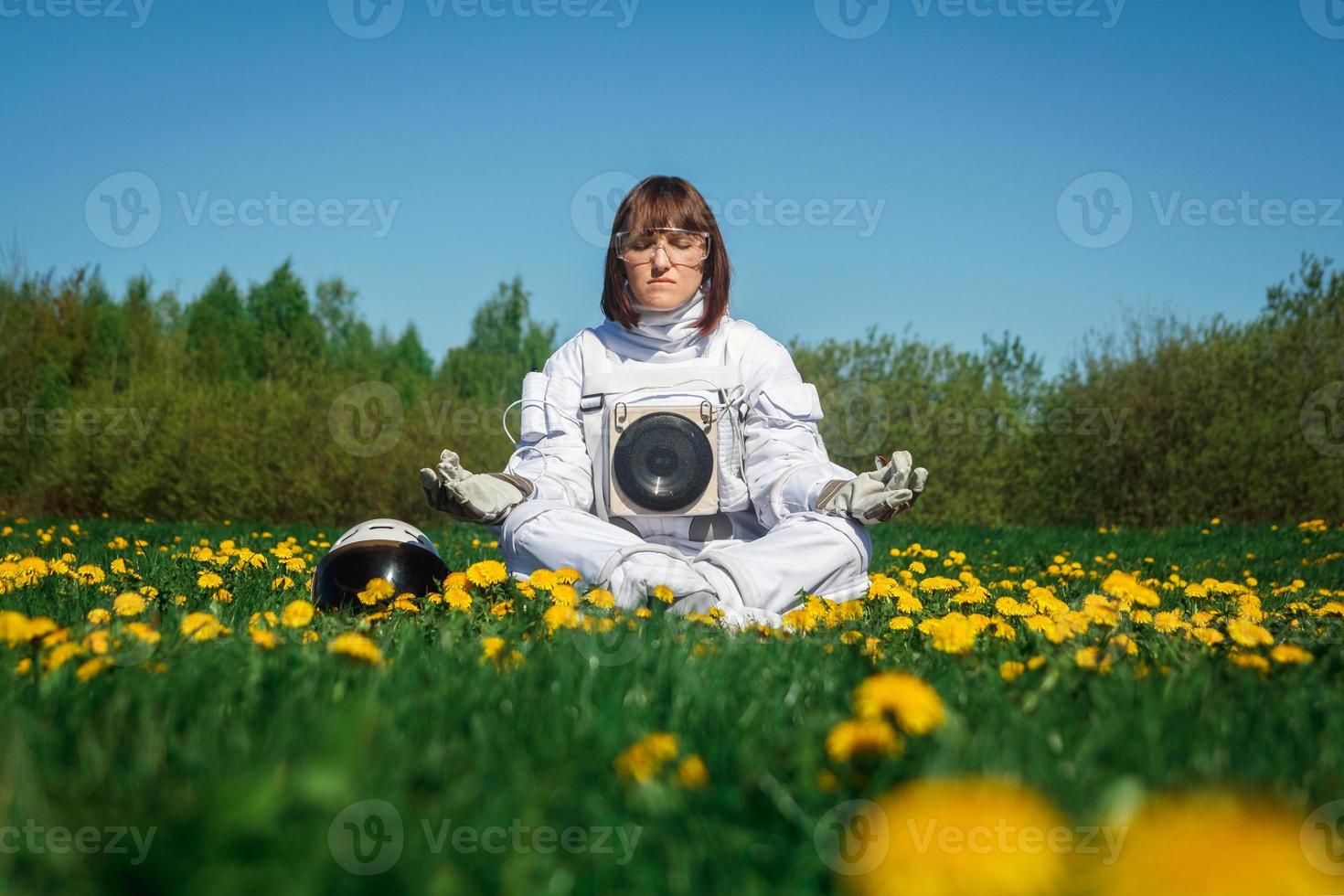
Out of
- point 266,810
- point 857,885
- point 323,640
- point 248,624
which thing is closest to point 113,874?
point 266,810

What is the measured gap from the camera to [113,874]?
3.75 feet

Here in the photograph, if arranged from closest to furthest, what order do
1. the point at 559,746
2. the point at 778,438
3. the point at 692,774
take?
1. the point at 692,774
2. the point at 559,746
3. the point at 778,438

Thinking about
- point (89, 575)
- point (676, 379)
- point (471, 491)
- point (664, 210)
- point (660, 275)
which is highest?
point (664, 210)

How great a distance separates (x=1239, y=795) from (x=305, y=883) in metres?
1.32

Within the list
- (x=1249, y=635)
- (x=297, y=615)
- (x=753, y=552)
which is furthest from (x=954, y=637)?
(x=297, y=615)

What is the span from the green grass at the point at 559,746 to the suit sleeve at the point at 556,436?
1877mm

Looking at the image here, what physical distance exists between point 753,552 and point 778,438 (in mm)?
875

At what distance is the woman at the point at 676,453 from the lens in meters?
4.09

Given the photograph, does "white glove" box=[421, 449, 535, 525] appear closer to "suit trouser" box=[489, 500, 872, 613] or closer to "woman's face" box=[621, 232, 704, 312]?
"suit trouser" box=[489, 500, 872, 613]

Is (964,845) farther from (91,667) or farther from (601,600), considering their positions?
(601,600)

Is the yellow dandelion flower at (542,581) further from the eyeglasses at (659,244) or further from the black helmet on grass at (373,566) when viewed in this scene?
the eyeglasses at (659,244)

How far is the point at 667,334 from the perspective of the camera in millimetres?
4930

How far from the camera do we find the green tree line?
1611 centimetres

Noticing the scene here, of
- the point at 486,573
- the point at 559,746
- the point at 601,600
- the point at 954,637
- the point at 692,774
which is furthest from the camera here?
the point at 486,573
